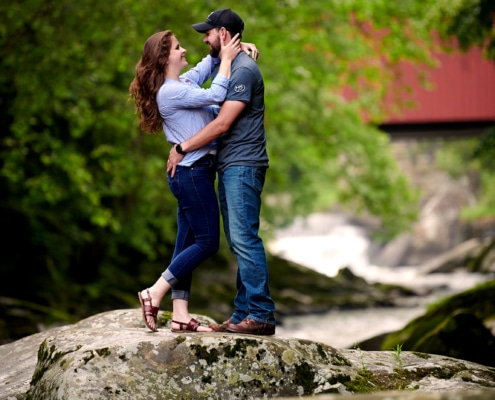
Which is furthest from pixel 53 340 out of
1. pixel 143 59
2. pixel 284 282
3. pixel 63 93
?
pixel 284 282

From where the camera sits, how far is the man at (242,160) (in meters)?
4.27

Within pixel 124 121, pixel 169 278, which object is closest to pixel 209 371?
pixel 169 278

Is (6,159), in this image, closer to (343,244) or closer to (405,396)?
(405,396)

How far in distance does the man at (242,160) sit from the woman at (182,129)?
7 centimetres

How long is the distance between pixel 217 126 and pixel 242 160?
0.78ft

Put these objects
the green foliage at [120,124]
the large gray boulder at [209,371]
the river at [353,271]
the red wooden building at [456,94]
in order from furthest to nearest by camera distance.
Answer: the red wooden building at [456,94], the river at [353,271], the green foliage at [120,124], the large gray boulder at [209,371]

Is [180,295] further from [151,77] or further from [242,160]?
[151,77]

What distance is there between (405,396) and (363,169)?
13.4 meters

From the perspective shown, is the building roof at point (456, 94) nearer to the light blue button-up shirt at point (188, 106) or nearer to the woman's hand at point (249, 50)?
the woman's hand at point (249, 50)

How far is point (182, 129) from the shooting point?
4.37m

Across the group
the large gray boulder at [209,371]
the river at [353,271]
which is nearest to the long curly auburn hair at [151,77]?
the large gray boulder at [209,371]

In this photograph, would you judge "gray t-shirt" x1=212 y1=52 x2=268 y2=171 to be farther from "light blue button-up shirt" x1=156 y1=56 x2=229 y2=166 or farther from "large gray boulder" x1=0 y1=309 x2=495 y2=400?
"large gray boulder" x1=0 y1=309 x2=495 y2=400

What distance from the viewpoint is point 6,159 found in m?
9.58

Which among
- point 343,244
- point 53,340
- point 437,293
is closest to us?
point 53,340
